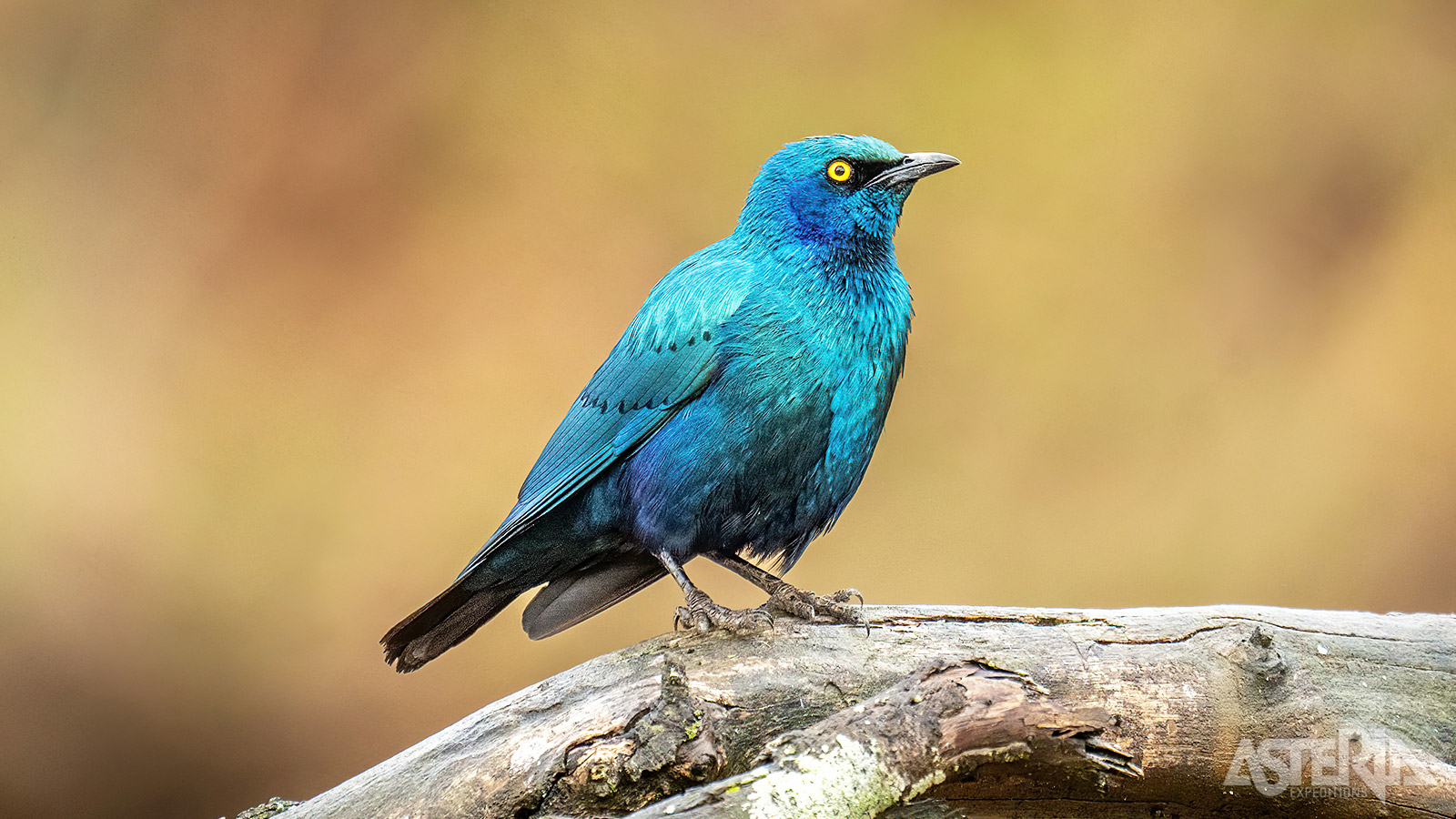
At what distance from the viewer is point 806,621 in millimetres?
3271

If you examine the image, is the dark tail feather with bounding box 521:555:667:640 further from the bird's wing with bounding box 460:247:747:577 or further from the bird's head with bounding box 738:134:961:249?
the bird's head with bounding box 738:134:961:249

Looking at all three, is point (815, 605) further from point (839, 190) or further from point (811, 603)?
point (839, 190)

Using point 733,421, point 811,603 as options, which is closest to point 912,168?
point 733,421

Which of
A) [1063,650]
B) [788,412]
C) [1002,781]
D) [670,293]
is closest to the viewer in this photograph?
[1002,781]

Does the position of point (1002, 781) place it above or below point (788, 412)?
below

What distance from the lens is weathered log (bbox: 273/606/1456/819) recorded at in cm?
276

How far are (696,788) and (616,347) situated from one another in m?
1.69

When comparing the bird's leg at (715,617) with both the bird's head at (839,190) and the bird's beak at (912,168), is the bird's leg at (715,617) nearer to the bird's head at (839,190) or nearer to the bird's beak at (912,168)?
the bird's head at (839,190)

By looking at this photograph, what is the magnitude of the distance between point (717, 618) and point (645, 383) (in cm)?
76

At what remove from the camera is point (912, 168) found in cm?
362

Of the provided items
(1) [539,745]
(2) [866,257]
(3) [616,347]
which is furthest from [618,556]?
(2) [866,257]

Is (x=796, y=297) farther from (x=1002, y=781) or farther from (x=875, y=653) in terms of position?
(x=1002, y=781)

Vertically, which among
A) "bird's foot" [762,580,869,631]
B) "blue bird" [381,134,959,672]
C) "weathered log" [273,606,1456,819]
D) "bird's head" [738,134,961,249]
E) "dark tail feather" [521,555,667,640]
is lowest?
"weathered log" [273,606,1456,819]

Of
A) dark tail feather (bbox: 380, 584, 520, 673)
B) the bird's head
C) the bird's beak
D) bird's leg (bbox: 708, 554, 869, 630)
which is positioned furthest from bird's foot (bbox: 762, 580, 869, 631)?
the bird's beak
